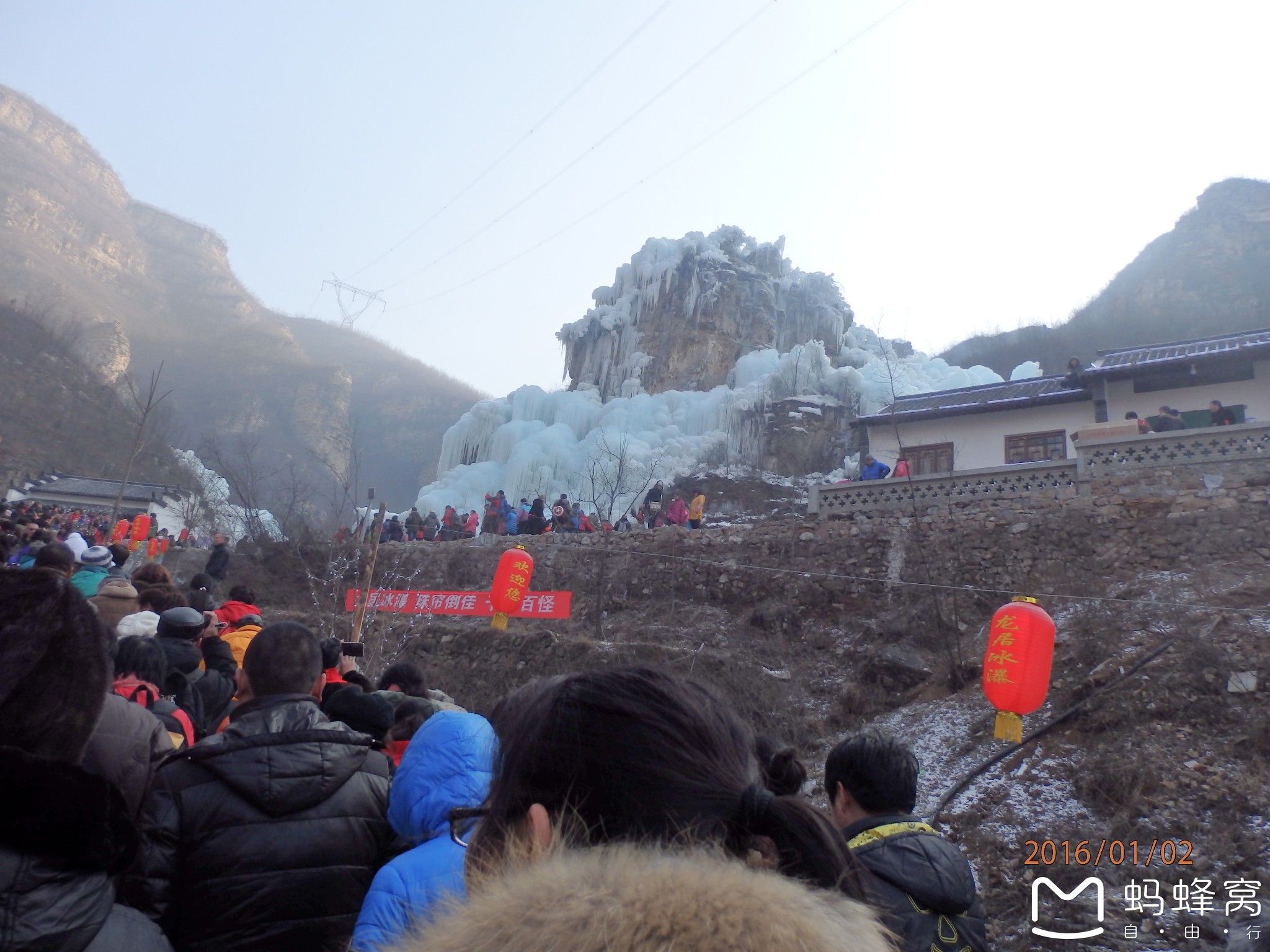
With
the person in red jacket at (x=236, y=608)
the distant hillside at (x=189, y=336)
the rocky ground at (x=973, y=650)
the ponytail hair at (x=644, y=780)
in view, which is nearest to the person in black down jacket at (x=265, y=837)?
the ponytail hair at (x=644, y=780)

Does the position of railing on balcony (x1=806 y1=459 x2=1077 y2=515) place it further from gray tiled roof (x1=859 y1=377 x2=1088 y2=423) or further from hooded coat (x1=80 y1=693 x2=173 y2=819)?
hooded coat (x1=80 y1=693 x2=173 y2=819)

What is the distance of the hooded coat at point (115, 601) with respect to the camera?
4.52 metres

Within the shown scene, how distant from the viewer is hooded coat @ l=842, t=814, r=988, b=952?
2283 millimetres

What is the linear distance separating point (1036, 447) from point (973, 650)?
22.2 ft

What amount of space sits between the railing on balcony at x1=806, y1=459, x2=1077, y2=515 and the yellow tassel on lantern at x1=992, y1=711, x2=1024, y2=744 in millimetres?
7401

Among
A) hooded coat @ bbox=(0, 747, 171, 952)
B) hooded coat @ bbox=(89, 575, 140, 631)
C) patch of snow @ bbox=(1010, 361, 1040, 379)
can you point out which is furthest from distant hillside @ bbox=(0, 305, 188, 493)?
patch of snow @ bbox=(1010, 361, 1040, 379)

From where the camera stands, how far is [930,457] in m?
17.7

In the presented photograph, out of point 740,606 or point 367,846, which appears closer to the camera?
point 367,846

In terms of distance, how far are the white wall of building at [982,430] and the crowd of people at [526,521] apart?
14.8 feet

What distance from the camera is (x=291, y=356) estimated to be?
251 feet

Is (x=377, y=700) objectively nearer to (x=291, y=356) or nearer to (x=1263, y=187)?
(x=1263, y=187)

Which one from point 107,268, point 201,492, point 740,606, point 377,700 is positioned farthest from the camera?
point 107,268

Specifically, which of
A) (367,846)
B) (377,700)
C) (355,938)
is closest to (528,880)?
(355,938)

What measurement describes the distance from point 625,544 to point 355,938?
14806mm
